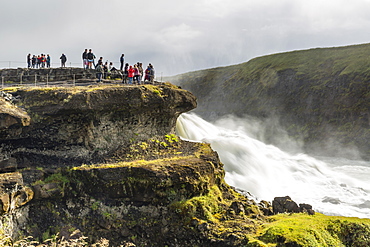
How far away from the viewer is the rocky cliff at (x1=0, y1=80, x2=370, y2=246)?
41.2 feet

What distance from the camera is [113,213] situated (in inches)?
539

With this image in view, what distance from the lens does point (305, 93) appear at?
58.0m

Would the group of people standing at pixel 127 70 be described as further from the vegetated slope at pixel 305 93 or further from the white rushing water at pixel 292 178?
the vegetated slope at pixel 305 93

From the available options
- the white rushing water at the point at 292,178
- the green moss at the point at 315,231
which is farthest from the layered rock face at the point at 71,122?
the white rushing water at the point at 292,178

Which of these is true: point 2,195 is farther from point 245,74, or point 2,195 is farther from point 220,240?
point 245,74

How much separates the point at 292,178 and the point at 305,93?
106ft

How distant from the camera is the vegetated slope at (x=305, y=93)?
48.1m

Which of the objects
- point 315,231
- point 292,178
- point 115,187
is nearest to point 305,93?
point 292,178

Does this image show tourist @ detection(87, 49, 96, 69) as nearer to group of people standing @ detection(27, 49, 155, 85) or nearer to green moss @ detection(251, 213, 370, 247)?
group of people standing @ detection(27, 49, 155, 85)

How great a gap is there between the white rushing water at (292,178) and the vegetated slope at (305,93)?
13.3 m

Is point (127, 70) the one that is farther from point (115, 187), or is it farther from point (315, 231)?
point (315, 231)

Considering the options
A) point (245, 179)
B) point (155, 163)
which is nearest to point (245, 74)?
point (245, 179)

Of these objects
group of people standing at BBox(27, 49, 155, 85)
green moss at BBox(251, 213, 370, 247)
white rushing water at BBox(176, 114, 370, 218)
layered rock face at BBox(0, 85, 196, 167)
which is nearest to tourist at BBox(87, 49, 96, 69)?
group of people standing at BBox(27, 49, 155, 85)

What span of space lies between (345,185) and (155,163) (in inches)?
788
